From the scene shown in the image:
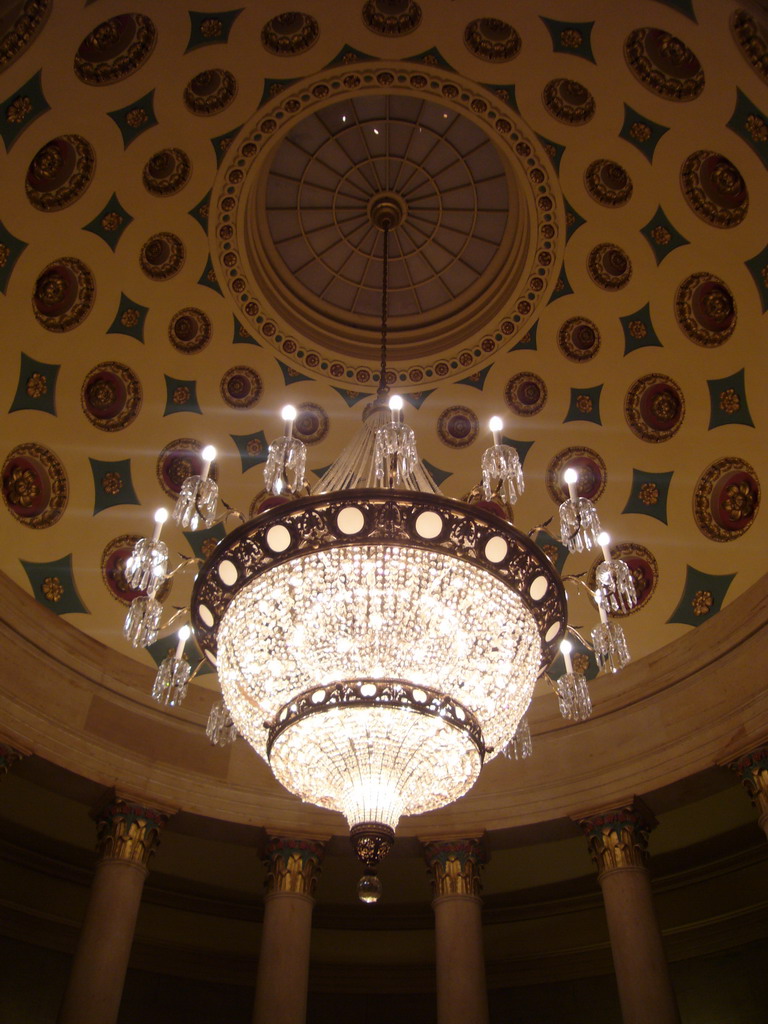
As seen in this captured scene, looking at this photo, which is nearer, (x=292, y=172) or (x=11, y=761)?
(x=11, y=761)

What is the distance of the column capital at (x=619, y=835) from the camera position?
24.2 feet

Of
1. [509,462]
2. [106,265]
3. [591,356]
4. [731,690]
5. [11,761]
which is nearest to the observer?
[509,462]

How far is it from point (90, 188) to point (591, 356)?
537cm

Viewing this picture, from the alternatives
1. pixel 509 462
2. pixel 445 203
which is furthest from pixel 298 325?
pixel 509 462

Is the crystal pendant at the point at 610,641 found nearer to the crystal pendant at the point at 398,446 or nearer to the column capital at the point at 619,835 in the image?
the crystal pendant at the point at 398,446

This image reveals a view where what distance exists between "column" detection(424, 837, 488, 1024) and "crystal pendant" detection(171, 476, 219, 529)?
471cm

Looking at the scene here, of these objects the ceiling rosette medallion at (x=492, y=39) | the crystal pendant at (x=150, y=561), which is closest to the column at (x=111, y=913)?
the crystal pendant at (x=150, y=561)

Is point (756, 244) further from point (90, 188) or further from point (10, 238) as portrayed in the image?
point (10, 238)

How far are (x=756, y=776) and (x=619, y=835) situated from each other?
52.7 inches

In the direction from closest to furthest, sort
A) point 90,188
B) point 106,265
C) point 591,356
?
point 90,188 < point 106,265 < point 591,356

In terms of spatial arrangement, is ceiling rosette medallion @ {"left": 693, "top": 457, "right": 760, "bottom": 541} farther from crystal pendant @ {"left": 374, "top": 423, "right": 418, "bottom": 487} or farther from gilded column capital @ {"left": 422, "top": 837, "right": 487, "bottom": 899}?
crystal pendant @ {"left": 374, "top": 423, "right": 418, "bottom": 487}

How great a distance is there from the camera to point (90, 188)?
813 cm

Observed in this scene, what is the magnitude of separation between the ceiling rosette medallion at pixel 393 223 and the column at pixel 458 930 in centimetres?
502

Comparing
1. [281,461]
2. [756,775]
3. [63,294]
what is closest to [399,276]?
[63,294]
